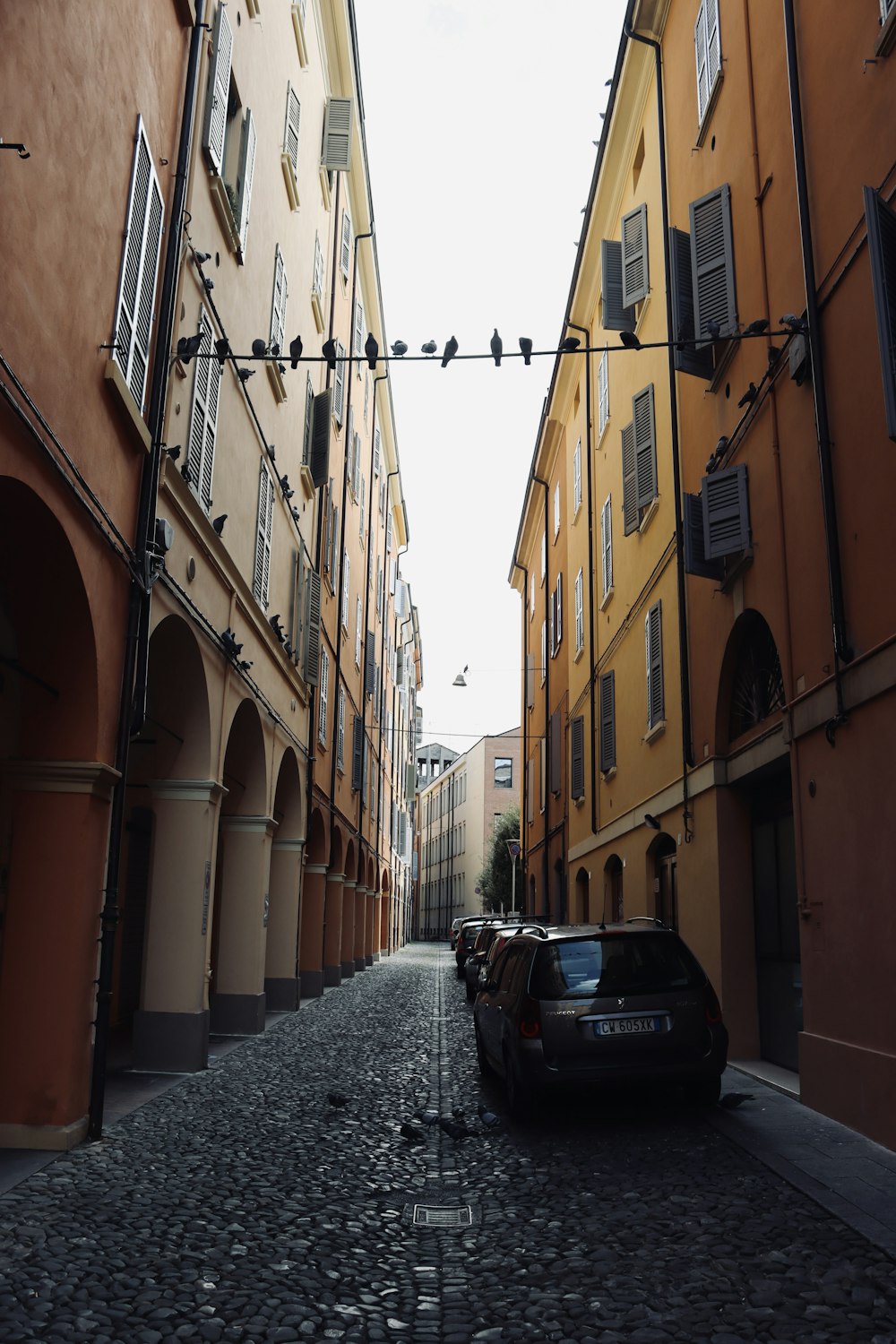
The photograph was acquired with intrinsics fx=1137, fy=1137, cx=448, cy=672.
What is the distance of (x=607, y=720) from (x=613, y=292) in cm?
723

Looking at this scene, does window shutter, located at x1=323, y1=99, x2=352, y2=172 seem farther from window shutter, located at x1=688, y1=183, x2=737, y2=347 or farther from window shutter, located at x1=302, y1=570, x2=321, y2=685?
window shutter, located at x1=688, y1=183, x2=737, y2=347

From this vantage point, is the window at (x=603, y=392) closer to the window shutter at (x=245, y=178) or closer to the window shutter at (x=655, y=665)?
the window shutter at (x=655, y=665)

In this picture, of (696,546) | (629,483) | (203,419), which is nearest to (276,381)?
(203,419)

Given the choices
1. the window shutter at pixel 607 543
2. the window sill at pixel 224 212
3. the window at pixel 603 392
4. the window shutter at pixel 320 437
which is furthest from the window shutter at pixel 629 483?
the window sill at pixel 224 212

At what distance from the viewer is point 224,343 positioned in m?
11.3

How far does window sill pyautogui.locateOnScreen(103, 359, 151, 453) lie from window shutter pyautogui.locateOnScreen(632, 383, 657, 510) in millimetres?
8694

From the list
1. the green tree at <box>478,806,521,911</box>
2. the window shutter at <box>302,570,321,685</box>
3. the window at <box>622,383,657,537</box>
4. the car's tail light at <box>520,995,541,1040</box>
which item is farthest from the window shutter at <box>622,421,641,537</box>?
the green tree at <box>478,806,521,911</box>

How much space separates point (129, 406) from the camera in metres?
8.16

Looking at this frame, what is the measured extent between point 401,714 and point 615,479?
113 feet

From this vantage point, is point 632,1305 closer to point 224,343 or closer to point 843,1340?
point 843,1340

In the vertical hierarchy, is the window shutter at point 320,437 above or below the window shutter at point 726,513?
above

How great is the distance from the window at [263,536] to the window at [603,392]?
26.8ft

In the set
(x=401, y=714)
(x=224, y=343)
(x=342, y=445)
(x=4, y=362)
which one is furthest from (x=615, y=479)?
(x=401, y=714)

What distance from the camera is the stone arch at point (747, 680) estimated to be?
11.1 metres
